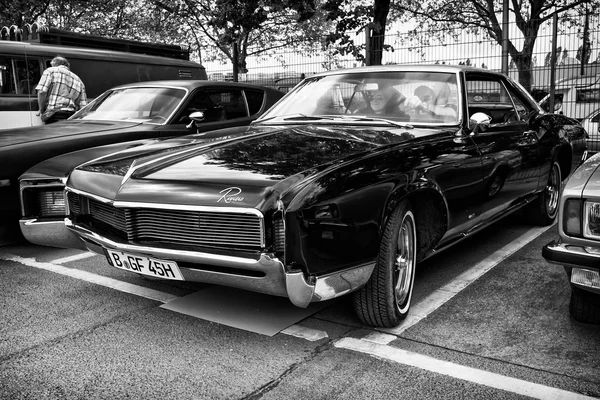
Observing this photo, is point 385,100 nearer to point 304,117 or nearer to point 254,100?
point 304,117

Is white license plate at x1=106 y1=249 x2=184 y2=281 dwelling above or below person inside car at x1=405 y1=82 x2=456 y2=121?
below

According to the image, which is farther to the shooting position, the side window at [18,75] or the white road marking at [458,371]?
the side window at [18,75]

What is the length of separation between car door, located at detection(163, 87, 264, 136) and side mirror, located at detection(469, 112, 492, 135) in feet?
9.70

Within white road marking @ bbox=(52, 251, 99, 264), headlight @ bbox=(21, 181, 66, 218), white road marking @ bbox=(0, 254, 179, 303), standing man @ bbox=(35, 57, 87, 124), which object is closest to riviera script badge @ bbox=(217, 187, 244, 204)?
white road marking @ bbox=(0, 254, 179, 303)

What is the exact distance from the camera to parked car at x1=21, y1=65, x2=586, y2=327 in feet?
10.0

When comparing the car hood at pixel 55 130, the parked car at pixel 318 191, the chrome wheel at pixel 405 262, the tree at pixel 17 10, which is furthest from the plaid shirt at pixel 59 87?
the tree at pixel 17 10

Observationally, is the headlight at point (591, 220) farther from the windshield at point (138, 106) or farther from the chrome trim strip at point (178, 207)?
the windshield at point (138, 106)

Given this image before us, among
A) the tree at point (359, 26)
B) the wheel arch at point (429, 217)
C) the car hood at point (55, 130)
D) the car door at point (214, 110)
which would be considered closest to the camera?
the wheel arch at point (429, 217)

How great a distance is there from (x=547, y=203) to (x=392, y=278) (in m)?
3.36

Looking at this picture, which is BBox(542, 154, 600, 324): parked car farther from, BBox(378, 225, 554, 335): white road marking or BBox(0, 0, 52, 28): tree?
BBox(0, 0, 52, 28): tree

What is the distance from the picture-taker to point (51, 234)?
173 inches

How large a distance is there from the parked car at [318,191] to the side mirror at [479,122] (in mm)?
17

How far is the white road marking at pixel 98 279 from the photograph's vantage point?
4.28 meters

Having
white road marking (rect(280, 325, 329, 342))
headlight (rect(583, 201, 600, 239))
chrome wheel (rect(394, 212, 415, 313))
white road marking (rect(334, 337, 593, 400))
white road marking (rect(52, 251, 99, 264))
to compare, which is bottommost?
white road marking (rect(334, 337, 593, 400))
